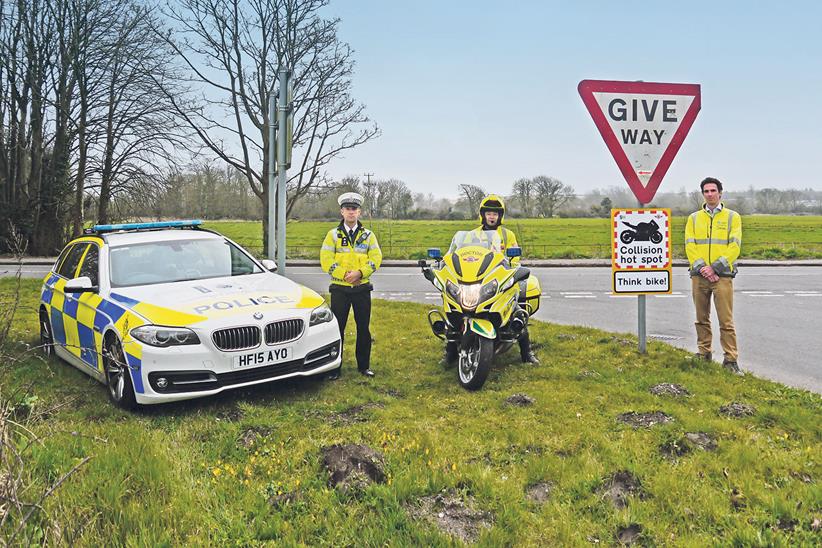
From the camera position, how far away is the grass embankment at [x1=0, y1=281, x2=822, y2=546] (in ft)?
9.80

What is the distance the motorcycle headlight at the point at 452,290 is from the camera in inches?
227

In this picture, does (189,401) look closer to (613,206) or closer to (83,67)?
(613,206)

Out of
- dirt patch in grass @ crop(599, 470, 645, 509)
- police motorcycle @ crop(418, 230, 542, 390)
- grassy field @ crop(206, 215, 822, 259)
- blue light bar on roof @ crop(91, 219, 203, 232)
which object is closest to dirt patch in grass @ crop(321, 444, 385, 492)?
dirt patch in grass @ crop(599, 470, 645, 509)

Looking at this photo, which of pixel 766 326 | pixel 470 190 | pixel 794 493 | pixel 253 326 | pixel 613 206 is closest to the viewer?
pixel 794 493

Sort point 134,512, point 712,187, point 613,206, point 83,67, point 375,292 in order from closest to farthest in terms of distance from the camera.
Result: point 134,512
point 712,187
point 613,206
point 375,292
point 83,67

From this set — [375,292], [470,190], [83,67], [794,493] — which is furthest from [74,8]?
[470,190]

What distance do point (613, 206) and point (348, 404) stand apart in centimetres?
367

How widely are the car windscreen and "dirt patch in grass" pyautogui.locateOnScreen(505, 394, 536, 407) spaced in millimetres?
3029

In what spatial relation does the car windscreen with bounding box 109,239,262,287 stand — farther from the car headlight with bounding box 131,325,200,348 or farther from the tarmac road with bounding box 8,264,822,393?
the tarmac road with bounding box 8,264,822,393

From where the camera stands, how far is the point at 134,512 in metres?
3.03

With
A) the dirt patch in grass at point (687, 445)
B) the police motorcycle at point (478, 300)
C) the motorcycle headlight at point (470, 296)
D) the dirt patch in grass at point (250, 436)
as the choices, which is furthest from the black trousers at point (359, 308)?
the dirt patch in grass at point (687, 445)

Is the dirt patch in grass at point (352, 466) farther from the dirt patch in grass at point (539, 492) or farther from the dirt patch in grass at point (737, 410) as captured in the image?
the dirt patch in grass at point (737, 410)

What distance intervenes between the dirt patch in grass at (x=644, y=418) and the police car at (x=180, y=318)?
264 cm

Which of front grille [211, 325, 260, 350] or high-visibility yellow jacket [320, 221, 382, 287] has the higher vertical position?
high-visibility yellow jacket [320, 221, 382, 287]
